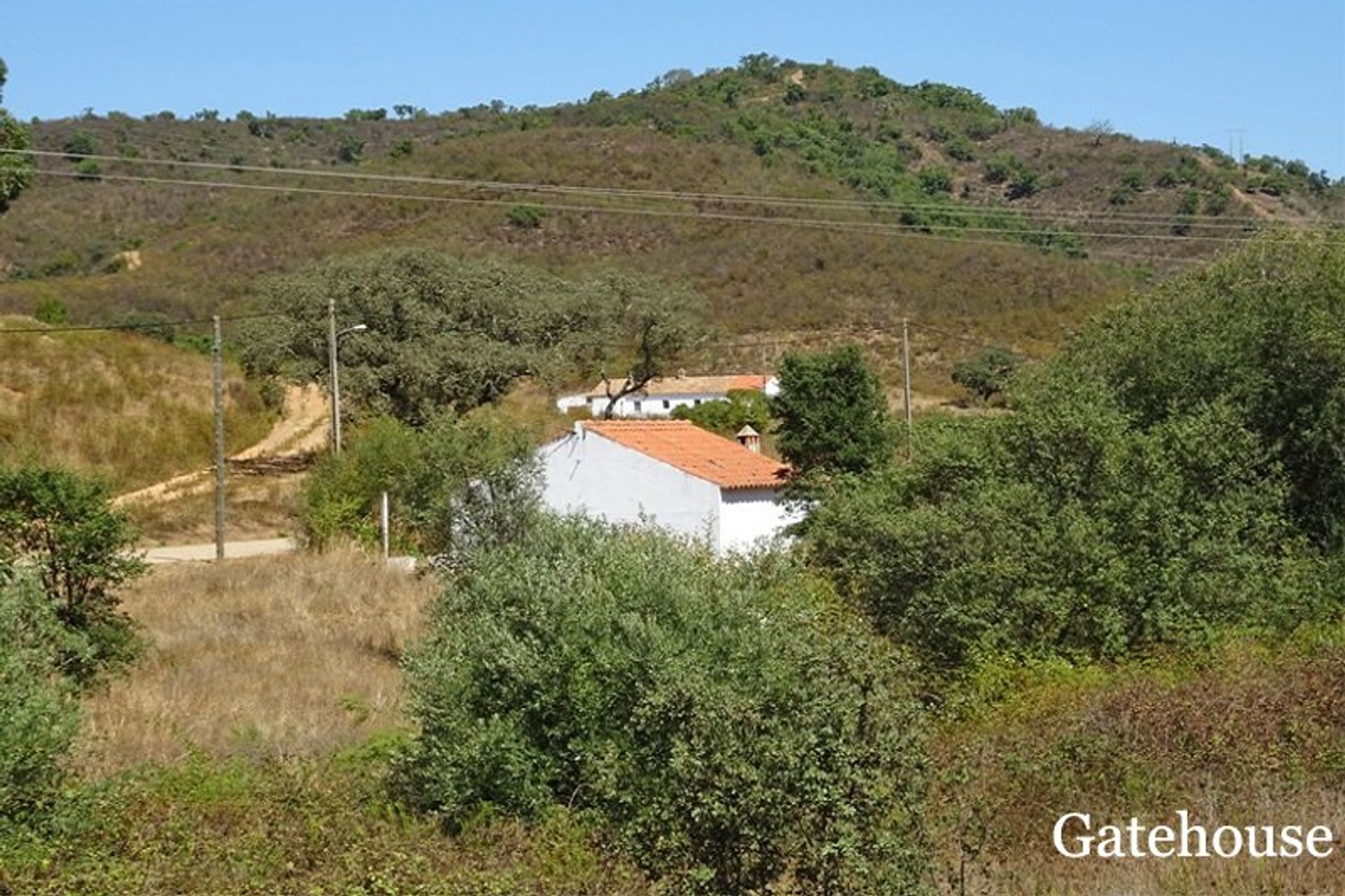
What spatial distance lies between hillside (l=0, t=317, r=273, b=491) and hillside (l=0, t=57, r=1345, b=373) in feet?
38.5

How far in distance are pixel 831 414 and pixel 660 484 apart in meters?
4.56

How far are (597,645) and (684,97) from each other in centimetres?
13451

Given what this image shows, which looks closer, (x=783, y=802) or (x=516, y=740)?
(x=783, y=802)

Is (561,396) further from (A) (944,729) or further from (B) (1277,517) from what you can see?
(A) (944,729)

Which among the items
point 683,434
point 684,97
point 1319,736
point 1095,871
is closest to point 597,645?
point 1095,871

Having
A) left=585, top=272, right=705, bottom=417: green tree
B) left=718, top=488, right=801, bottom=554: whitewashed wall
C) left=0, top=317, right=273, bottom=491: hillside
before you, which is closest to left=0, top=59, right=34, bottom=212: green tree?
left=0, top=317, right=273, bottom=491: hillside

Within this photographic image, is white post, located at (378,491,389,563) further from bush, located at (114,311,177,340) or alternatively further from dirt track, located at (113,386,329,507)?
bush, located at (114,311,177,340)

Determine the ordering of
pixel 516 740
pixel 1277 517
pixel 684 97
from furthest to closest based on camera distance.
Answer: pixel 684 97 < pixel 1277 517 < pixel 516 740

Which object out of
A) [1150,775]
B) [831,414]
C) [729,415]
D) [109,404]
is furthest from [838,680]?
[729,415]

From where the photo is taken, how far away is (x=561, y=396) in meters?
66.4

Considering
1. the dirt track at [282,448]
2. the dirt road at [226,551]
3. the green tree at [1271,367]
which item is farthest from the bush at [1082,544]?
Result: the dirt track at [282,448]

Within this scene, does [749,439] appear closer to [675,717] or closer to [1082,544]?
[1082,544]

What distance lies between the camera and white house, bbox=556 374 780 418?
64312 millimetres

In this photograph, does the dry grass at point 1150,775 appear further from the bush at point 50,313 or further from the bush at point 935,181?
the bush at point 935,181
